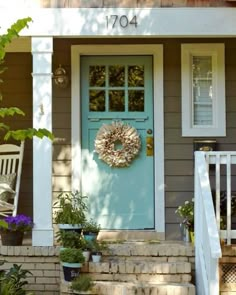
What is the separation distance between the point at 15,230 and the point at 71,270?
85 centimetres

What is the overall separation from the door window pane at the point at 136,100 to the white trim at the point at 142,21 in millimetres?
1103

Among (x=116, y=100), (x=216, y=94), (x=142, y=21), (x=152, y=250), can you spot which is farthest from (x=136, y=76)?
(x=152, y=250)

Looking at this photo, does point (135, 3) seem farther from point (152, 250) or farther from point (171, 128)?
point (152, 250)

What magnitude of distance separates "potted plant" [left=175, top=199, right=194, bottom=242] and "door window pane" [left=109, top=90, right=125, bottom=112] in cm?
133

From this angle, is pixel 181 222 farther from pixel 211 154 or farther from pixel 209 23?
pixel 209 23

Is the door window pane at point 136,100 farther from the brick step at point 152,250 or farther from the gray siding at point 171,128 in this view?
the brick step at point 152,250

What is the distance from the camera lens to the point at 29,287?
5.85 m

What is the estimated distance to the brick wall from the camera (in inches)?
229

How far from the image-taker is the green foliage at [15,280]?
204 inches

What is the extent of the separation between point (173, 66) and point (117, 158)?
121 cm

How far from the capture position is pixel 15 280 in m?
5.37

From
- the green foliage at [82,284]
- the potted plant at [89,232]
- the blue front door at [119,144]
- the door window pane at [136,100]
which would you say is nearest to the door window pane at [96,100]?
the blue front door at [119,144]

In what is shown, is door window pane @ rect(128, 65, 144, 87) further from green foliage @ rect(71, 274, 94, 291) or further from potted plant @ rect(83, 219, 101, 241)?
green foliage @ rect(71, 274, 94, 291)

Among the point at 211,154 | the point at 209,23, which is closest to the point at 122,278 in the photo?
the point at 211,154
